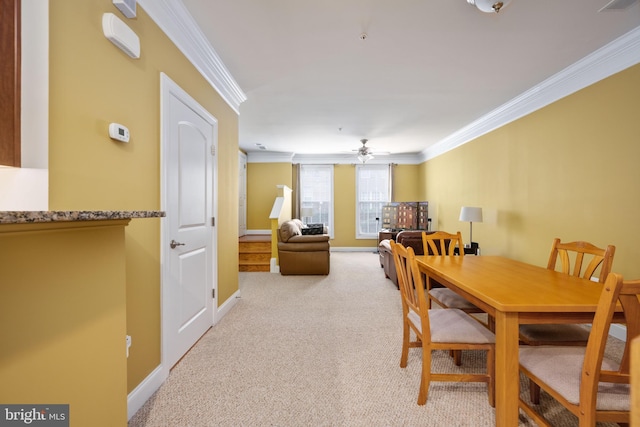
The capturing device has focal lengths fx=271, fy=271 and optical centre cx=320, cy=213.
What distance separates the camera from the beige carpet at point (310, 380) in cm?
159

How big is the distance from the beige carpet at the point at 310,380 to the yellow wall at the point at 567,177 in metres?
1.96

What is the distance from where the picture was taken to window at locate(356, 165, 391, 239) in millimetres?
7676

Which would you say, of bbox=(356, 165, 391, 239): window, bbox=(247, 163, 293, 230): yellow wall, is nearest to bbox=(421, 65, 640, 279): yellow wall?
bbox=(356, 165, 391, 239): window

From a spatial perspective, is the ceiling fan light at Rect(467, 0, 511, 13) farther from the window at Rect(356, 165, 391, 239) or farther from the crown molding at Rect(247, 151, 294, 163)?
the window at Rect(356, 165, 391, 239)

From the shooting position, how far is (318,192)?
25.3 feet

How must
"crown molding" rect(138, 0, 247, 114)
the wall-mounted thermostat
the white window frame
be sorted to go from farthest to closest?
1. the white window frame
2. "crown molding" rect(138, 0, 247, 114)
3. the wall-mounted thermostat

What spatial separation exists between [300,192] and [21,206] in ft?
21.4

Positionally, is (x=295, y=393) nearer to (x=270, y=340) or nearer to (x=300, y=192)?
(x=270, y=340)

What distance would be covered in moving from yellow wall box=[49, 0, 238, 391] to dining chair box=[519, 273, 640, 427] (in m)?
2.21

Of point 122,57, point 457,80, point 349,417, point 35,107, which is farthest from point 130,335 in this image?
point 457,80

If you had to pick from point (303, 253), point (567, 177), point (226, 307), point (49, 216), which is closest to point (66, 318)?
point (49, 216)

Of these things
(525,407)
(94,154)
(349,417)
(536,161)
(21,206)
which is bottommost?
(349,417)

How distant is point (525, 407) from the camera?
1336 millimetres

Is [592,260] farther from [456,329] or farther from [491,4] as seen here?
[491,4]
